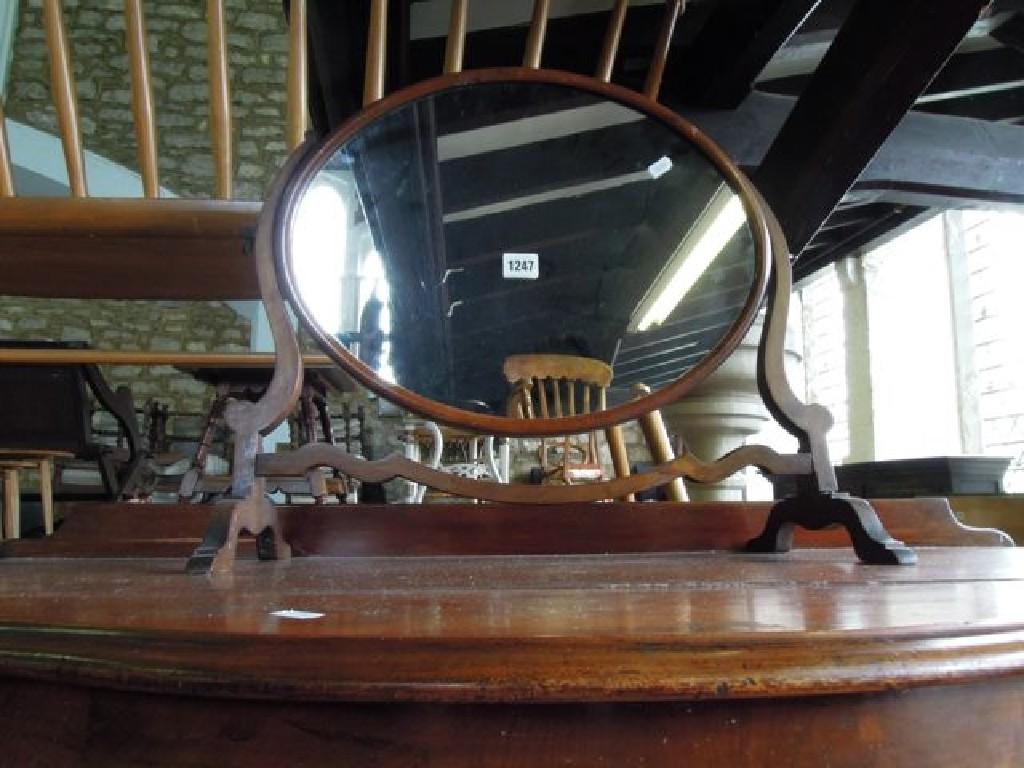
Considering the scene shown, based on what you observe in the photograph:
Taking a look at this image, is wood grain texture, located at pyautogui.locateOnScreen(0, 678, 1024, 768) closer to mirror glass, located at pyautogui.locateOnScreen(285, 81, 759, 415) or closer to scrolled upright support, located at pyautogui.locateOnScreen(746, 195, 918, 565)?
scrolled upright support, located at pyautogui.locateOnScreen(746, 195, 918, 565)

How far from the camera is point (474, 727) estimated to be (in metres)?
0.24

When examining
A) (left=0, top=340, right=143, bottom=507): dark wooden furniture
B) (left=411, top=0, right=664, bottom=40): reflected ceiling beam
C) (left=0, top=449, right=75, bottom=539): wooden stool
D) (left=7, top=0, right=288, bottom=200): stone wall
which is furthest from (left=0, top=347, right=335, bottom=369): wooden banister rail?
(left=7, top=0, right=288, bottom=200): stone wall

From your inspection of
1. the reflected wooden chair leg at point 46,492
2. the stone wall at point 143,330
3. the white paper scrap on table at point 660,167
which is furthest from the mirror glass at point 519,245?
the stone wall at point 143,330

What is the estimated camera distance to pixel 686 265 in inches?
34.1

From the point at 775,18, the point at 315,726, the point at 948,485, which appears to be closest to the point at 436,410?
the point at 315,726

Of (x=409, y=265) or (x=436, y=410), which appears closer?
(x=436, y=410)

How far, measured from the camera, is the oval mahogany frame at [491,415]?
2.28 feet

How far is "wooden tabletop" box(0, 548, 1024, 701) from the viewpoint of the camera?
234 mm

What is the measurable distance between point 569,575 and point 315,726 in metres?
0.25

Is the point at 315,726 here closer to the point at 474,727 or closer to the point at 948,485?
the point at 474,727

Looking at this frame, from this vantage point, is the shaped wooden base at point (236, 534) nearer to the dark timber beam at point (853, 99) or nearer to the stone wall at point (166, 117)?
the dark timber beam at point (853, 99)

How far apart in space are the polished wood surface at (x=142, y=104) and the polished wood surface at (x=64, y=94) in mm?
62

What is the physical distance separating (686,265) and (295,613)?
676 millimetres

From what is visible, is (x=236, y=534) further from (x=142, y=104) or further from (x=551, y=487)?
(x=142, y=104)
